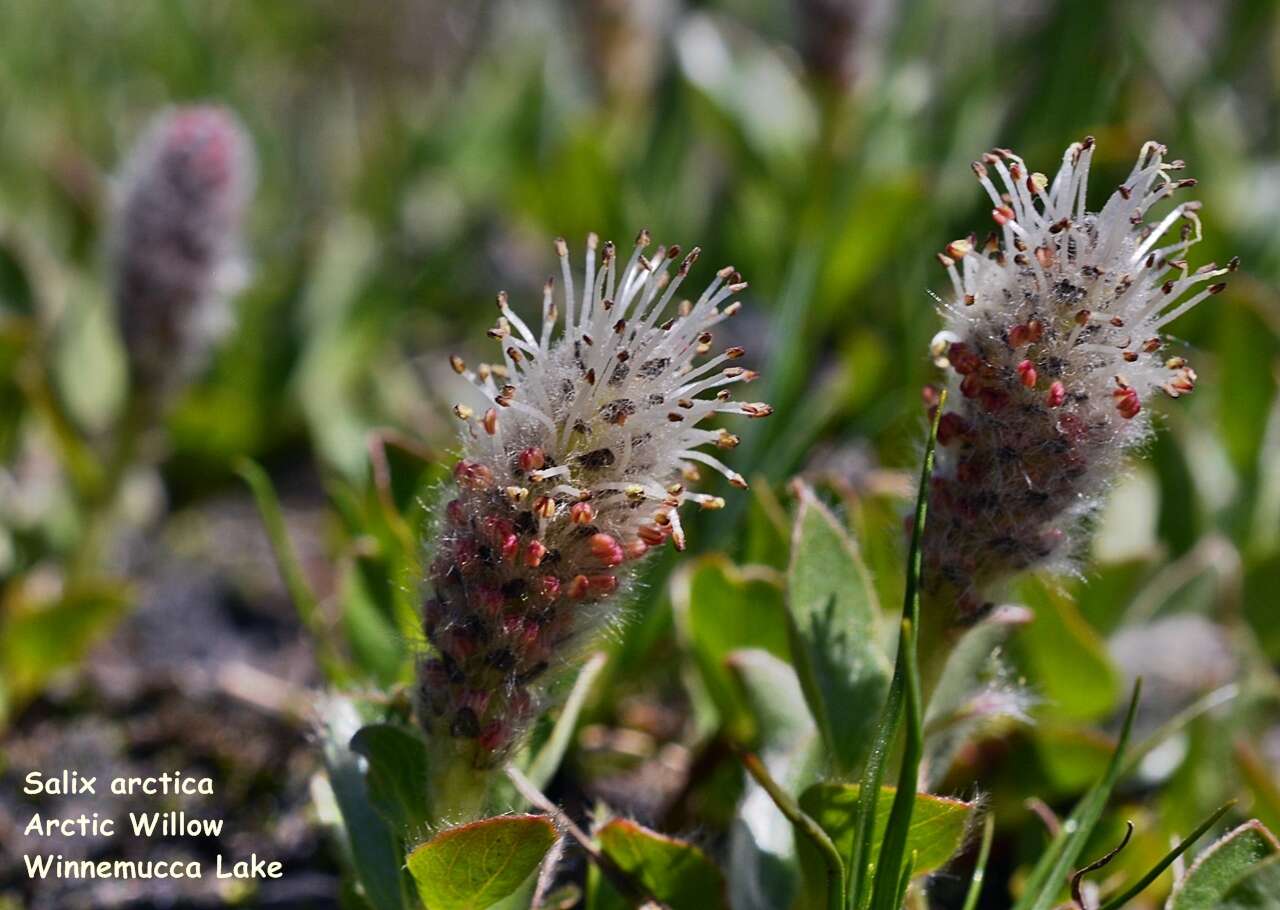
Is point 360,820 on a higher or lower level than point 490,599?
lower

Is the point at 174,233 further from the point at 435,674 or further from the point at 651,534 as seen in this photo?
the point at 651,534

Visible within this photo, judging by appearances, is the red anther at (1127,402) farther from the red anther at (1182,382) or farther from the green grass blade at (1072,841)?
the green grass blade at (1072,841)

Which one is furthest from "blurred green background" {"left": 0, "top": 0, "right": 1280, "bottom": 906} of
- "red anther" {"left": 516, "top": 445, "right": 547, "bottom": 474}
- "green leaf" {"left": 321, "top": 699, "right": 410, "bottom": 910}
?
"red anther" {"left": 516, "top": 445, "right": 547, "bottom": 474}

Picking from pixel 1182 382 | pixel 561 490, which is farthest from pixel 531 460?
pixel 1182 382

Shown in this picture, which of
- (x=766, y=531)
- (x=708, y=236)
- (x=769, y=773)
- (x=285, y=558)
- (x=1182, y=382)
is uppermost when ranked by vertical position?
(x=708, y=236)

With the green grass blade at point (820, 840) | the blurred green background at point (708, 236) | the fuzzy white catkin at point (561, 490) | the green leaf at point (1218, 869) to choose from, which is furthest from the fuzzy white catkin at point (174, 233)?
the green leaf at point (1218, 869)

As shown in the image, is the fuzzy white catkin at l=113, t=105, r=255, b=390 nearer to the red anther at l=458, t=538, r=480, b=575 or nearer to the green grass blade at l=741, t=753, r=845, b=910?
the red anther at l=458, t=538, r=480, b=575
